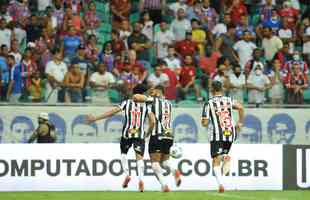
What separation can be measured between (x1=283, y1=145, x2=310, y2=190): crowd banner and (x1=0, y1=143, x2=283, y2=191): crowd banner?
0.43 feet

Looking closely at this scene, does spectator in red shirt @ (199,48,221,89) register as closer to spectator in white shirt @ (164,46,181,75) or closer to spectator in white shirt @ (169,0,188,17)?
spectator in white shirt @ (164,46,181,75)

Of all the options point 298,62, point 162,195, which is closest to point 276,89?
point 298,62

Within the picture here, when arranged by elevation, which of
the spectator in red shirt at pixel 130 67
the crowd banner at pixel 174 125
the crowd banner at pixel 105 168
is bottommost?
the crowd banner at pixel 105 168

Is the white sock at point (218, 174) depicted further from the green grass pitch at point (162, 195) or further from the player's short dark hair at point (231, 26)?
the player's short dark hair at point (231, 26)

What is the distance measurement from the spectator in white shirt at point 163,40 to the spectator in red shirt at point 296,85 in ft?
11.1

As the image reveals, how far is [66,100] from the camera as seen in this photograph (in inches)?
818

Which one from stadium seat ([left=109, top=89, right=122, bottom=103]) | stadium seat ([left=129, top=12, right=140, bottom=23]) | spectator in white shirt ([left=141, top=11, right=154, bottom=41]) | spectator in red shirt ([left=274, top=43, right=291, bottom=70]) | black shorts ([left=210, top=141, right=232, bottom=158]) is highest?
stadium seat ([left=129, top=12, right=140, bottom=23])

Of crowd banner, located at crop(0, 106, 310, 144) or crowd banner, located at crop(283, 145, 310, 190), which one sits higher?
crowd banner, located at crop(0, 106, 310, 144)

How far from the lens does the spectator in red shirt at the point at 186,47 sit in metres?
23.4

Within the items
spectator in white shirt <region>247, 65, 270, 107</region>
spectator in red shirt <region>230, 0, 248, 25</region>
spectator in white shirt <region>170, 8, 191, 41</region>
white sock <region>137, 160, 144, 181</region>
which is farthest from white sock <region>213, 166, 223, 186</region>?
spectator in red shirt <region>230, 0, 248, 25</region>

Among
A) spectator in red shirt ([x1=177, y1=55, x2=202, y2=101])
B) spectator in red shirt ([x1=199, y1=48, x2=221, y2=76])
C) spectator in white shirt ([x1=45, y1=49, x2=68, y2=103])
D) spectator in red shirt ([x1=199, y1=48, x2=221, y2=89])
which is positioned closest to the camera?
spectator in white shirt ([x1=45, y1=49, x2=68, y2=103])

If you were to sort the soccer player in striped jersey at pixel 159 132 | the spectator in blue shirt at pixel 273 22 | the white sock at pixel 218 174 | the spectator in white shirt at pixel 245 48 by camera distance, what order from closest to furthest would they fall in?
the white sock at pixel 218 174 < the soccer player in striped jersey at pixel 159 132 < the spectator in white shirt at pixel 245 48 < the spectator in blue shirt at pixel 273 22

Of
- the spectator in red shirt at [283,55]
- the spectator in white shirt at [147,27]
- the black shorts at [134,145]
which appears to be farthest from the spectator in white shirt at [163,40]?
the black shorts at [134,145]

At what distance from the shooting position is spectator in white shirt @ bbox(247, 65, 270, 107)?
21.8m
